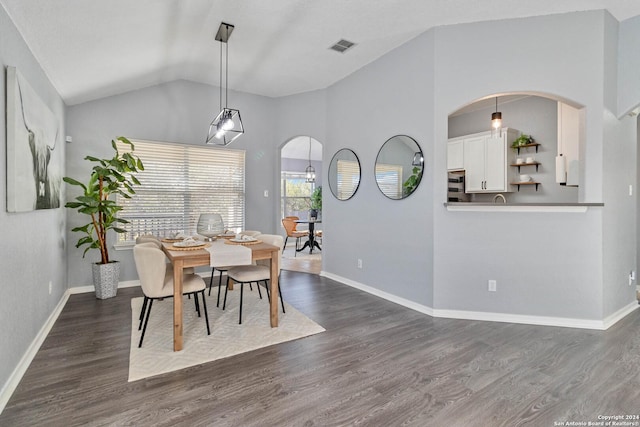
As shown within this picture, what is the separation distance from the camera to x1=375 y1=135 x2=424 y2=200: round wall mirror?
366 centimetres

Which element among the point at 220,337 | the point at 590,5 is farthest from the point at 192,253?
the point at 590,5

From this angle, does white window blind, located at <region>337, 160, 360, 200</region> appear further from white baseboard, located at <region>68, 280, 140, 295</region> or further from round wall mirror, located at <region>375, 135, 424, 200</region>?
white baseboard, located at <region>68, 280, 140, 295</region>

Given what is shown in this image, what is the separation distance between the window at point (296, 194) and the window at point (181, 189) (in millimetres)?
3577

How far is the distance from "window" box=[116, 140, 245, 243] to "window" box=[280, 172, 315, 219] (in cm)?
358

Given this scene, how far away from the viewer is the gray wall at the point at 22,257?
1.98 meters

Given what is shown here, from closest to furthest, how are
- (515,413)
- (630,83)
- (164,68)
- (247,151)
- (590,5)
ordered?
(515,413), (590,5), (630,83), (164,68), (247,151)

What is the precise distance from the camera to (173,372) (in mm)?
2279

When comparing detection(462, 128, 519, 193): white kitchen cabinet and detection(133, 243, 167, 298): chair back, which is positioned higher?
→ detection(462, 128, 519, 193): white kitchen cabinet

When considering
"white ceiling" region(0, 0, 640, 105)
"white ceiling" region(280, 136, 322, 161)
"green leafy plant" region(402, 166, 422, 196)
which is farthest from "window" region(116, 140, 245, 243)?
"white ceiling" region(280, 136, 322, 161)

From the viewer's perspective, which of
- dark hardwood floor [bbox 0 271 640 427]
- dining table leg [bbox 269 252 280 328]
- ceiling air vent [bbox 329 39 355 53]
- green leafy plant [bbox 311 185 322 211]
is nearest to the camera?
dark hardwood floor [bbox 0 271 640 427]

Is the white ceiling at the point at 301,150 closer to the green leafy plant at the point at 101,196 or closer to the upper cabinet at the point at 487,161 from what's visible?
the upper cabinet at the point at 487,161

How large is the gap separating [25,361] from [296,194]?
7.26m

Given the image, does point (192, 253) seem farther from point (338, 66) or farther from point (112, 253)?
point (338, 66)

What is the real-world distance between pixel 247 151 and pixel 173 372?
387 centimetres
